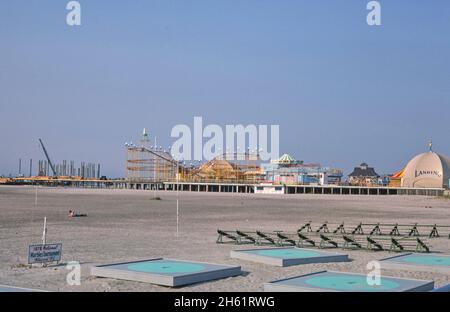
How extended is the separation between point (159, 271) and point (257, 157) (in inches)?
4168

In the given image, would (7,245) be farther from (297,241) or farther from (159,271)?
(297,241)

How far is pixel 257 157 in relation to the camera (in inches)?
4562

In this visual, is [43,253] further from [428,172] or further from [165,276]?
[428,172]

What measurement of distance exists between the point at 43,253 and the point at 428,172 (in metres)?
107

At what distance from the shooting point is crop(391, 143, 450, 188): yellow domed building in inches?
4264

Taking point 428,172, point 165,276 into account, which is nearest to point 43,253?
point 165,276

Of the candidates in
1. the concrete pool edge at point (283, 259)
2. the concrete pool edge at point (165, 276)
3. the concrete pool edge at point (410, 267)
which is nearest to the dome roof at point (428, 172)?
the concrete pool edge at point (283, 259)

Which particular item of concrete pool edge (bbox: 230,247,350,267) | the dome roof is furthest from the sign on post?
the dome roof

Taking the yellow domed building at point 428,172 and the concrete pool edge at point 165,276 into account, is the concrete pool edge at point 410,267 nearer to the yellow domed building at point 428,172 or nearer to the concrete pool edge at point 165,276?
the concrete pool edge at point 165,276

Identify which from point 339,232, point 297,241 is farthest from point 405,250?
point 339,232

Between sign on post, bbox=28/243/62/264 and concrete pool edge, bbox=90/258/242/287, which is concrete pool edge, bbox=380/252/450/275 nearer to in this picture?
concrete pool edge, bbox=90/258/242/287

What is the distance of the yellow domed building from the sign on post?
10417 cm

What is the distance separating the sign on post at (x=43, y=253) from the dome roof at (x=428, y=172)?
104 metres
